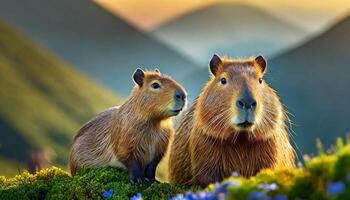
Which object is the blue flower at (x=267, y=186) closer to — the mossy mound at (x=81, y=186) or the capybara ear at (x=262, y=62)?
the mossy mound at (x=81, y=186)

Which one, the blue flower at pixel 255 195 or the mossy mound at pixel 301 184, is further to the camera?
the mossy mound at pixel 301 184

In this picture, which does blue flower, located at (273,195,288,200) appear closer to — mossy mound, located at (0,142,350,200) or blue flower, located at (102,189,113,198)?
mossy mound, located at (0,142,350,200)

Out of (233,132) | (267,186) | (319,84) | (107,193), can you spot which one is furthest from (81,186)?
(319,84)

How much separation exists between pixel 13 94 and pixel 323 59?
231 feet

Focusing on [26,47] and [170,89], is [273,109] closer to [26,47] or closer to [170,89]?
[170,89]

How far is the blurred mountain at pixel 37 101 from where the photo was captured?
98062 millimetres

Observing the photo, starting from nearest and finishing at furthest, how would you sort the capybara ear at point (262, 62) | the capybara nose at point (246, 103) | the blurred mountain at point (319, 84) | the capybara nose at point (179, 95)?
the capybara nose at point (246, 103) → the capybara ear at point (262, 62) → the capybara nose at point (179, 95) → the blurred mountain at point (319, 84)

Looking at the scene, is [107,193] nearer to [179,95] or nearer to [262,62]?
[179,95]

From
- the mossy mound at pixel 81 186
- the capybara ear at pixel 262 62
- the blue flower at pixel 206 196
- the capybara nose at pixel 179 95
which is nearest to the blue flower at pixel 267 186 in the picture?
the blue flower at pixel 206 196

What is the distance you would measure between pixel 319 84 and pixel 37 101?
2186 inches

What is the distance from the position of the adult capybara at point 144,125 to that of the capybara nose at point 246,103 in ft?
5.58

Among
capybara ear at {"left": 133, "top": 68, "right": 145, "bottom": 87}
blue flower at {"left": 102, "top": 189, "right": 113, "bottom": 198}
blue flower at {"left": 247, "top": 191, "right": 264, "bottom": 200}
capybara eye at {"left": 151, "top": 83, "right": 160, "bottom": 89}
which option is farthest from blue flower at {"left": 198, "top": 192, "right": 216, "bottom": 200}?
capybara ear at {"left": 133, "top": 68, "right": 145, "bottom": 87}

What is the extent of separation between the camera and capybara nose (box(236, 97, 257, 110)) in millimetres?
9672

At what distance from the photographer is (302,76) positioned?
146m
